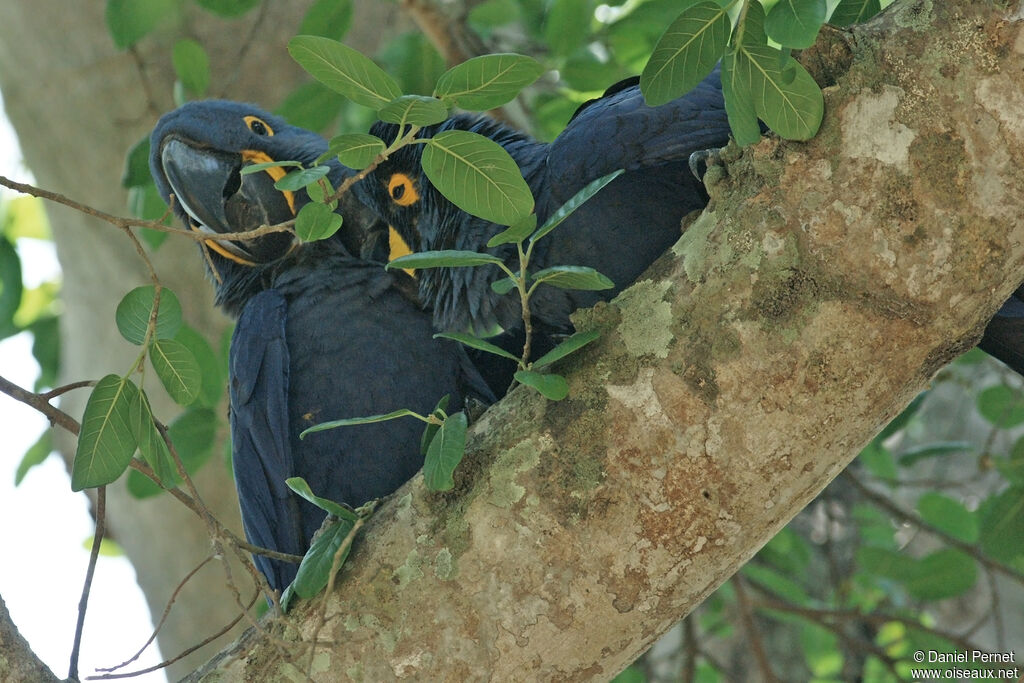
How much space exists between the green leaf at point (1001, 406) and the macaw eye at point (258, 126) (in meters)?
2.25

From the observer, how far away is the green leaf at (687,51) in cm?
141

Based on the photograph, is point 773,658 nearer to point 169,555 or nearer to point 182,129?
point 169,555

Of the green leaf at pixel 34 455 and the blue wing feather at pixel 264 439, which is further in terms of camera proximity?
the green leaf at pixel 34 455

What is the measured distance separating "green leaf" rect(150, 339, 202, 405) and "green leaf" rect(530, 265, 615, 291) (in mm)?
653

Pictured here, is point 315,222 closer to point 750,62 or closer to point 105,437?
point 105,437

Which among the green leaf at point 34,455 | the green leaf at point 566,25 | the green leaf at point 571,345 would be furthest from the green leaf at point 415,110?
the green leaf at point 34,455

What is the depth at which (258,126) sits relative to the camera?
276cm

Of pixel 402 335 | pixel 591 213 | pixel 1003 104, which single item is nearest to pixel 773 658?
pixel 402 335

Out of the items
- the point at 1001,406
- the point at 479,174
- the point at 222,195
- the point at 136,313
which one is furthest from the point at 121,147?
the point at 1001,406

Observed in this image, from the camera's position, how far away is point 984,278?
1.35 m

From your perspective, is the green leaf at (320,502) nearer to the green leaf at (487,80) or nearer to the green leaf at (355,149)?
the green leaf at (355,149)

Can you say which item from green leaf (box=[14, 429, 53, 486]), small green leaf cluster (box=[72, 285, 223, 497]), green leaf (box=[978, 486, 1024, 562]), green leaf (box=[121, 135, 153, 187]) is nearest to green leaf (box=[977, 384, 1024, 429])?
green leaf (box=[978, 486, 1024, 562])

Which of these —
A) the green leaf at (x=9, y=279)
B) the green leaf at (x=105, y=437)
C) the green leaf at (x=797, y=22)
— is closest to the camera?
the green leaf at (x=797, y=22)

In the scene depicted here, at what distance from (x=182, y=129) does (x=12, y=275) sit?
0.70m
